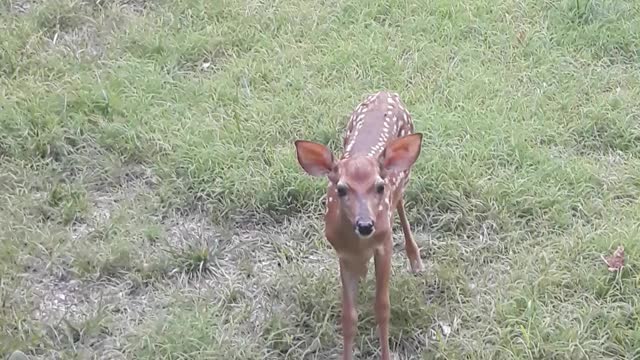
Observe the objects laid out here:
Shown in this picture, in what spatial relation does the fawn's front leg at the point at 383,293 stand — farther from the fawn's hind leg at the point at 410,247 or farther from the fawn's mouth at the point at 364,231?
the fawn's hind leg at the point at 410,247

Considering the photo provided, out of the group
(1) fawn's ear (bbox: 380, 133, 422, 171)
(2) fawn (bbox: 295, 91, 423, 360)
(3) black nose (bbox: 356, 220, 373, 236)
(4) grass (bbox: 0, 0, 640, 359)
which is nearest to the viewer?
(3) black nose (bbox: 356, 220, 373, 236)

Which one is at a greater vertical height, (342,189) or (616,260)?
(342,189)

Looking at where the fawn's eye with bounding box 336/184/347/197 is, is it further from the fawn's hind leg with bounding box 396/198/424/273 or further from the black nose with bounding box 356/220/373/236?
the fawn's hind leg with bounding box 396/198/424/273

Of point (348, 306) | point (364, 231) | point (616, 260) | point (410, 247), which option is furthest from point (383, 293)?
point (616, 260)

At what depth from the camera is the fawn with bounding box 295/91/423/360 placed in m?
3.60

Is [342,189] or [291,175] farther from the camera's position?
[291,175]

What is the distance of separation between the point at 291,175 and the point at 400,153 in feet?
4.52

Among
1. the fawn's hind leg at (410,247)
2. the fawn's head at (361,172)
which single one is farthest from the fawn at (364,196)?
the fawn's hind leg at (410,247)

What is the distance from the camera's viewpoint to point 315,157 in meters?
3.77

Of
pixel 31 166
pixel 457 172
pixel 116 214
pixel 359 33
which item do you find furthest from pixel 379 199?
pixel 359 33

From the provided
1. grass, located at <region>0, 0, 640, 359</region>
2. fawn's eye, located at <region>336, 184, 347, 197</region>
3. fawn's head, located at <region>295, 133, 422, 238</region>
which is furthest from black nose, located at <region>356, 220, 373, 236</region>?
grass, located at <region>0, 0, 640, 359</region>

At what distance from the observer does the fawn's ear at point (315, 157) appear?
12.3ft

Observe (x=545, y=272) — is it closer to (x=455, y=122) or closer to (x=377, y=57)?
(x=455, y=122)

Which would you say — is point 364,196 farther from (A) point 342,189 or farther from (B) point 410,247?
(B) point 410,247
